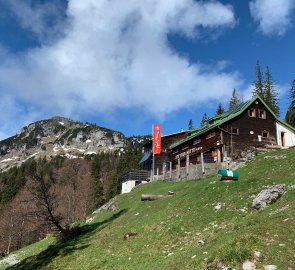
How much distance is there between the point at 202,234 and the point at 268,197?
4.72 metres

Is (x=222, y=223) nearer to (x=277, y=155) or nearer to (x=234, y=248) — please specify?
(x=234, y=248)

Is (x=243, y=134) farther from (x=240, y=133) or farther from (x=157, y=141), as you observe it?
(x=157, y=141)

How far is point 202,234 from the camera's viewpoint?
2234 cm

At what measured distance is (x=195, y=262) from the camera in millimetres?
16688

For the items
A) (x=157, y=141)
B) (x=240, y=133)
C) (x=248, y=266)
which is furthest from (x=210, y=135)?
(x=248, y=266)

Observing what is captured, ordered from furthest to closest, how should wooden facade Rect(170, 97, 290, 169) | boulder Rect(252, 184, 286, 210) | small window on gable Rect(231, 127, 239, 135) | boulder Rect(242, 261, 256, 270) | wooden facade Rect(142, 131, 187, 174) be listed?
1. wooden facade Rect(142, 131, 187, 174)
2. small window on gable Rect(231, 127, 239, 135)
3. wooden facade Rect(170, 97, 290, 169)
4. boulder Rect(252, 184, 286, 210)
5. boulder Rect(242, 261, 256, 270)

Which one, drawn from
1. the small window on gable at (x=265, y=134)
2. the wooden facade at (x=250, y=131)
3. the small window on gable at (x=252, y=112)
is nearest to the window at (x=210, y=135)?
the wooden facade at (x=250, y=131)

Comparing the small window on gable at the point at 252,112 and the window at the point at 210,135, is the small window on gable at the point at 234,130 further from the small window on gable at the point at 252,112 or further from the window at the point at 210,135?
the small window on gable at the point at 252,112

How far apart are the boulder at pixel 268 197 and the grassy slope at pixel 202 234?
Result: 24.9 inches

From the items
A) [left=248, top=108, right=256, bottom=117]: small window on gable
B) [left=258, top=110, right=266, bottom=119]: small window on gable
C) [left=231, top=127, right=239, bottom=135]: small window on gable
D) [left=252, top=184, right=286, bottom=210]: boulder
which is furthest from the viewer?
[left=258, top=110, right=266, bottom=119]: small window on gable

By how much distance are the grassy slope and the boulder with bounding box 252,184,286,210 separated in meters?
0.63

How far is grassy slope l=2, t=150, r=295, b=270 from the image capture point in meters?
15.7

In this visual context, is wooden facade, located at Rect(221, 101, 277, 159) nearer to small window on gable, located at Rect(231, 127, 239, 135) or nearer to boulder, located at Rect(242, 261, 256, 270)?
small window on gable, located at Rect(231, 127, 239, 135)

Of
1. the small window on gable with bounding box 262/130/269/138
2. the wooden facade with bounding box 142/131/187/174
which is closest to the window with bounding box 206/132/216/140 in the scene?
the small window on gable with bounding box 262/130/269/138
